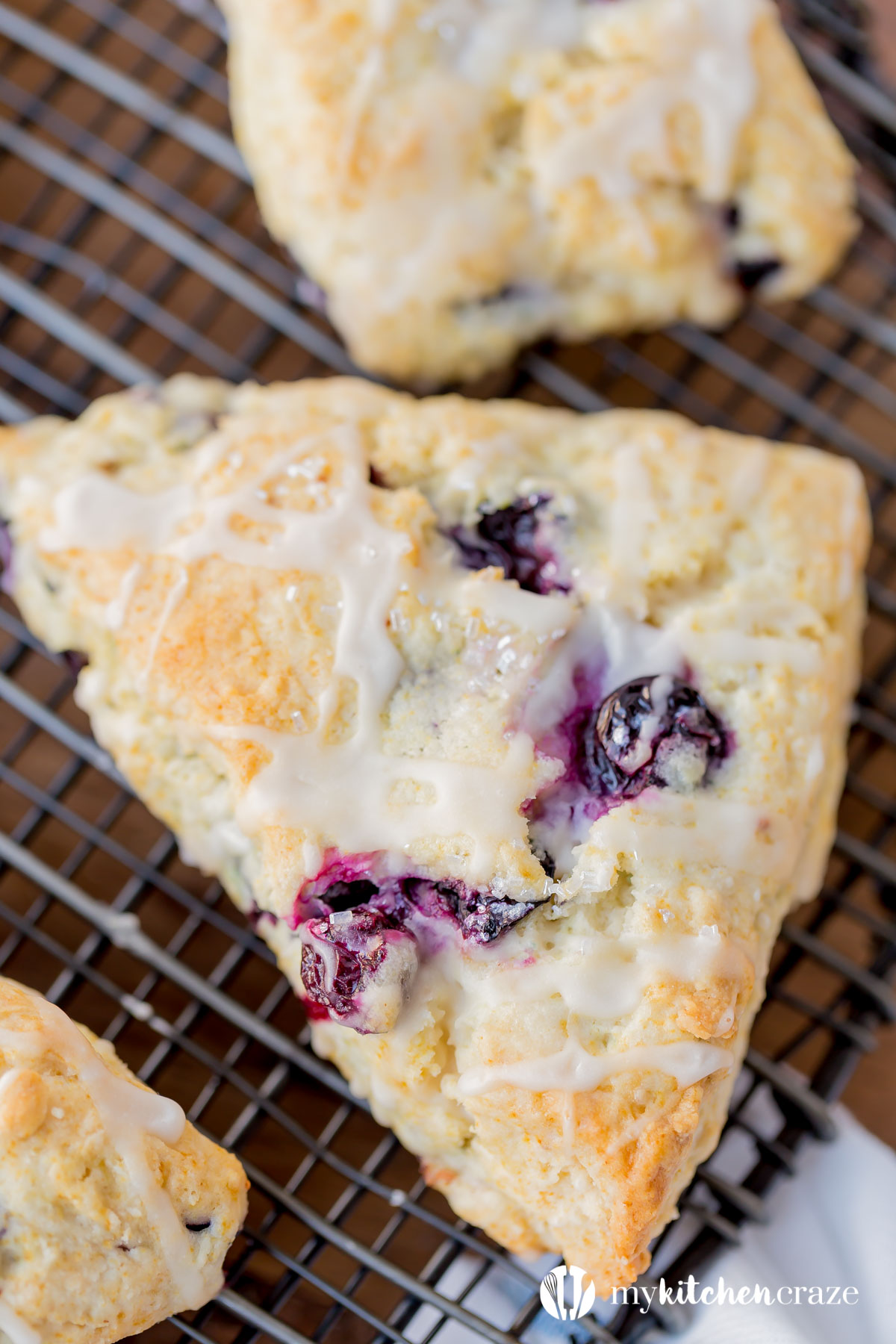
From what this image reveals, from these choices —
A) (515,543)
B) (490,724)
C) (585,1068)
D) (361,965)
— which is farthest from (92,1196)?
(515,543)

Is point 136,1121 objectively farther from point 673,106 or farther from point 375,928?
point 673,106

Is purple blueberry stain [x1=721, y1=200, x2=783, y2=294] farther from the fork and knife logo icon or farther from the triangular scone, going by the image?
the fork and knife logo icon

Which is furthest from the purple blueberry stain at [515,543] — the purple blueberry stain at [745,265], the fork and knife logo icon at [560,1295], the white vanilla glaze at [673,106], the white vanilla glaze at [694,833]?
the fork and knife logo icon at [560,1295]

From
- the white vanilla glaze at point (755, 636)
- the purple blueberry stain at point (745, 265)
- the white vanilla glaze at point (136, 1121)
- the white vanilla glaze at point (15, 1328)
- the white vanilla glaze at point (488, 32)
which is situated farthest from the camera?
the purple blueberry stain at point (745, 265)

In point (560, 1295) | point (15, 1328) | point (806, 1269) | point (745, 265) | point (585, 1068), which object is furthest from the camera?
point (745, 265)

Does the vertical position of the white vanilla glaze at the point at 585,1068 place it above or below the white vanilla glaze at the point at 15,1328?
above

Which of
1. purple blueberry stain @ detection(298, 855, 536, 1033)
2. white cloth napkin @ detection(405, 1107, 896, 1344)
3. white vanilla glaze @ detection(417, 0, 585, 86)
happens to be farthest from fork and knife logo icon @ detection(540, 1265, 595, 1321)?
white vanilla glaze @ detection(417, 0, 585, 86)

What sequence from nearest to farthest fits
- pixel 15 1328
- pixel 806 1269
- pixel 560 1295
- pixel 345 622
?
pixel 15 1328
pixel 345 622
pixel 560 1295
pixel 806 1269

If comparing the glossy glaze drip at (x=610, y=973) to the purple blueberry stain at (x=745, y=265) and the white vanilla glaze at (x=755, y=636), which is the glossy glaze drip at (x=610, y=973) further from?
the purple blueberry stain at (x=745, y=265)
